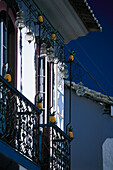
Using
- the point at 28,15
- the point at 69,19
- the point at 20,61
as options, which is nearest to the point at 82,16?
the point at 69,19

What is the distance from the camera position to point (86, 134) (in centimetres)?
1822

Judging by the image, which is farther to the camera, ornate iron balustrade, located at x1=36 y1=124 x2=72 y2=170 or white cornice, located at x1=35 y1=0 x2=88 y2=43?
white cornice, located at x1=35 y1=0 x2=88 y2=43

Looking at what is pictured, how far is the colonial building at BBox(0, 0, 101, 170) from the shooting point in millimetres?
8125

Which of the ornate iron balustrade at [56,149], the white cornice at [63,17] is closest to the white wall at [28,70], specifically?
the ornate iron balustrade at [56,149]

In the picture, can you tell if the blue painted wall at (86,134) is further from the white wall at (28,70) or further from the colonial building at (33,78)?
the white wall at (28,70)

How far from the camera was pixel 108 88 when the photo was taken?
2092 cm

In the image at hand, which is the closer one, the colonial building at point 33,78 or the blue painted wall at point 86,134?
the colonial building at point 33,78

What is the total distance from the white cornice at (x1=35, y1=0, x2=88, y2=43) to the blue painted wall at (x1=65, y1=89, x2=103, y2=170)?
413cm

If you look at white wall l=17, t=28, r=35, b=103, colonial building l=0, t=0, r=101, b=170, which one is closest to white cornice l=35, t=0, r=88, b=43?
colonial building l=0, t=0, r=101, b=170

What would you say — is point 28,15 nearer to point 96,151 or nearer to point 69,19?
point 69,19

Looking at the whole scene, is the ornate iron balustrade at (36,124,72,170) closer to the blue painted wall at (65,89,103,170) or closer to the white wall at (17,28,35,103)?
the white wall at (17,28,35,103)

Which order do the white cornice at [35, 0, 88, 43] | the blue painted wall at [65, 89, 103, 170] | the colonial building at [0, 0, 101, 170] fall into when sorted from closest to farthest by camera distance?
the colonial building at [0, 0, 101, 170]
the white cornice at [35, 0, 88, 43]
the blue painted wall at [65, 89, 103, 170]

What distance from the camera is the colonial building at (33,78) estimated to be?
26.7 feet

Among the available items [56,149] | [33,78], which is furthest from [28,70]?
[56,149]
